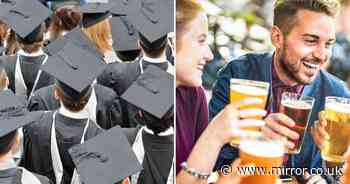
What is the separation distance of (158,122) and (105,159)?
293mm

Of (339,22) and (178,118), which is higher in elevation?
(339,22)

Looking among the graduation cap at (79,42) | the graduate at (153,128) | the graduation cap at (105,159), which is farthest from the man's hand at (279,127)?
the graduation cap at (79,42)

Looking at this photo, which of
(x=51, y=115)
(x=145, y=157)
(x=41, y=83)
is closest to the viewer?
(x=145, y=157)

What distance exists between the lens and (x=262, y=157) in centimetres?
164

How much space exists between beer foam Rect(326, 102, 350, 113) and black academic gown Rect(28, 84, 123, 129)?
3.86 feet

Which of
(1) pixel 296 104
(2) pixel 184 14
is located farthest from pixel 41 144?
(1) pixel 296 104

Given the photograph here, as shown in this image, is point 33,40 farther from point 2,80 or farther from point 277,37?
point 277,37

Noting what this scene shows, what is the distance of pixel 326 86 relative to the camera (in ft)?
5.37

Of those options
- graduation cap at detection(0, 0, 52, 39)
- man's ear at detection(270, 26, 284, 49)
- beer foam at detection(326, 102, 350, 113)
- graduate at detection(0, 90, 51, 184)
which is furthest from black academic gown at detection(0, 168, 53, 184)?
beer foam at detection(326, 102, 350, 113)

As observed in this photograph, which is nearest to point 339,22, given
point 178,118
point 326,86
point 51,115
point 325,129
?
point 326,86

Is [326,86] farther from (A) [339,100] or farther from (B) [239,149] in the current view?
(B) [239,149]

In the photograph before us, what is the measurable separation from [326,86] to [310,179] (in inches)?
13.9

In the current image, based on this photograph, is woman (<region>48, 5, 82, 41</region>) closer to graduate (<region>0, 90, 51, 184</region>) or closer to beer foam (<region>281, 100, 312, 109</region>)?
graduate (<region>0, 90, 51, 184</region>)

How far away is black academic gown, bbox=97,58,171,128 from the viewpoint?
240 centimetres
